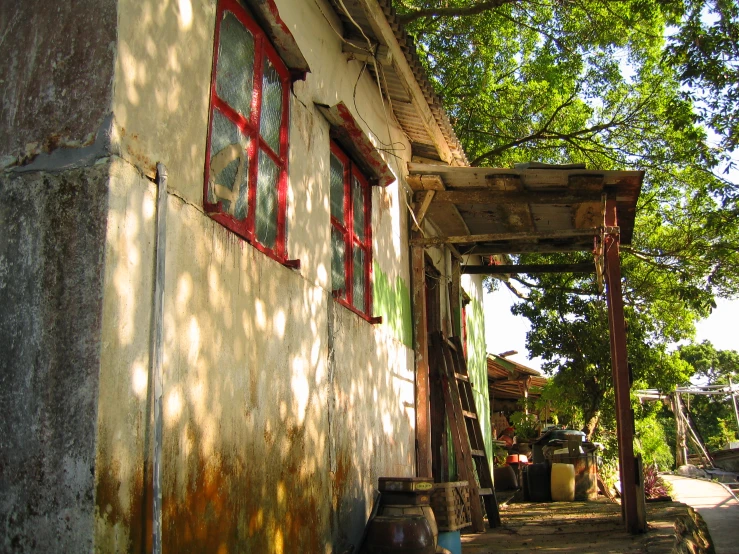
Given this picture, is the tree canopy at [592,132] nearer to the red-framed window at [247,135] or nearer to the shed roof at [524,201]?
the shed roof at [524,201]

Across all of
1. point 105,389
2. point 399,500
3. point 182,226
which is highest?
point 182,226

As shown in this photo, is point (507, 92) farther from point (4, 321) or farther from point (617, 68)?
point (4, 321)

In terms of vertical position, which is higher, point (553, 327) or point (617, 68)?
point (617, 68)

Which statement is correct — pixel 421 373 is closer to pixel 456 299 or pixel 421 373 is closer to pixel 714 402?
pixel 456 299

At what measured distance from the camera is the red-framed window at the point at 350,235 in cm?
612

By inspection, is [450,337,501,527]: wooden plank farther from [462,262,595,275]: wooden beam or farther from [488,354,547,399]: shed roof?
[488,354,547,399]: shed roof

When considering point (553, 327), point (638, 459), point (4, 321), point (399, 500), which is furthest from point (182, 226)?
point (553, 327)

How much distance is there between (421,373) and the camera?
8.29 meters

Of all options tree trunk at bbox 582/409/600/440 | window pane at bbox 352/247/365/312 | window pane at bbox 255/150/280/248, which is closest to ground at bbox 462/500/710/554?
window pane at bbox 352/247/365/312

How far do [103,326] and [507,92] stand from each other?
1181 centimetres

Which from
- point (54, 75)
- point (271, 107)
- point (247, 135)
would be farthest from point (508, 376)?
point (54, 75)

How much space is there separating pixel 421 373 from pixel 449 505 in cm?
196

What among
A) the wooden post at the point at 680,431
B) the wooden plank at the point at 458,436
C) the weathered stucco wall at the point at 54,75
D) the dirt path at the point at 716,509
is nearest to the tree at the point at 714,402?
the wooden post at the point at 680,431

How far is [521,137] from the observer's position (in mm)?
13711
